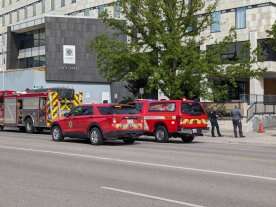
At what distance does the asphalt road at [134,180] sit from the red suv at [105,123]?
4364mm

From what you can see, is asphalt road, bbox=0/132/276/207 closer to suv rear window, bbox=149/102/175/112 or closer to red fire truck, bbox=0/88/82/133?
suv rear window, bbox=149/102/175/112

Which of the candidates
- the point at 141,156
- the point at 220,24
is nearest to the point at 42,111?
the point at 141,156

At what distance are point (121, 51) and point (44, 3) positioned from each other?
51455 mm

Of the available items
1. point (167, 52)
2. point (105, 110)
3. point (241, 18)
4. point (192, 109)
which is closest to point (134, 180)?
point (105, 110)

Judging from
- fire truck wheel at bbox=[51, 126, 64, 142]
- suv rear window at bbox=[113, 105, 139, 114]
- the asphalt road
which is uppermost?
suv rear window at bbox=[113, 105, 139, 114]

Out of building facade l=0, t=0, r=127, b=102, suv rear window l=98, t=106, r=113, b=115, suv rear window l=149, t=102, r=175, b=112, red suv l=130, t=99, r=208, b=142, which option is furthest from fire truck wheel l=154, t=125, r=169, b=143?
building facade l=0, t=0, r=127, b=102

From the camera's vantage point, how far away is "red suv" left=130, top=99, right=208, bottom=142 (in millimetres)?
25797

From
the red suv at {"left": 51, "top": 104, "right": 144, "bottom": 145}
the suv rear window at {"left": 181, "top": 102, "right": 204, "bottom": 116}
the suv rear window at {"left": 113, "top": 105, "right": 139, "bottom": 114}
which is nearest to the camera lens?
the red suv at {"left": 51, "top": 104, "right": 144, "bottom": 145}

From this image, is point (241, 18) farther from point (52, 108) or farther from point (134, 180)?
point (134, 180)

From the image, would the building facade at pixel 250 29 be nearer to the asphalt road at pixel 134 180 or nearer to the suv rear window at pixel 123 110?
the suv rear window at pixel 123 110

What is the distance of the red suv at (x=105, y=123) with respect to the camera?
22812 mm

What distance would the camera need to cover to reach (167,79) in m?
34.4

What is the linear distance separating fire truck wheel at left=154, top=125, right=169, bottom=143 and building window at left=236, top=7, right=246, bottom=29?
3385cm

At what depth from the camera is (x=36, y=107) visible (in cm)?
3294
